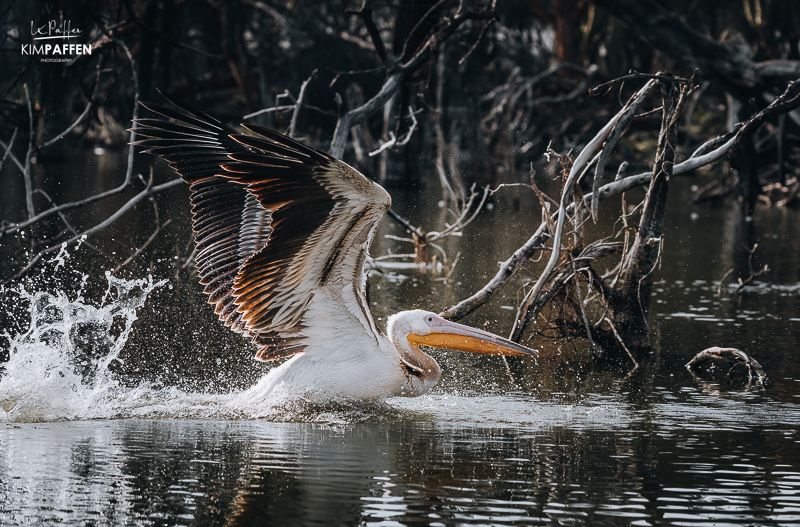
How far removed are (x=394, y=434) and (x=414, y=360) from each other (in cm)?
75

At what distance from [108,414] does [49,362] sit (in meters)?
0.62

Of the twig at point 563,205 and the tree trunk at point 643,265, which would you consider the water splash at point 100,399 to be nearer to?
the twig at point 563,205

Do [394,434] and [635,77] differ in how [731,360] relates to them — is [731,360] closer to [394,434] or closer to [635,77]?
[635,77]

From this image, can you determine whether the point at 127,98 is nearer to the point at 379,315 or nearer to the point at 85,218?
the point at 85,218

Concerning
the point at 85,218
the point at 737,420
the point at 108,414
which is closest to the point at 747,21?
the point at 85,218

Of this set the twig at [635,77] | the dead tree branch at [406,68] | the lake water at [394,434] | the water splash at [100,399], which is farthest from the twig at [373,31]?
the water splash at [100,399]

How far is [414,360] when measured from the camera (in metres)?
5.71

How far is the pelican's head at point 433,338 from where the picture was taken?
5.76m

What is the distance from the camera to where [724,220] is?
15977 mm

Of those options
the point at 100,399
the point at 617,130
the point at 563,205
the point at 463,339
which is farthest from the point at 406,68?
the point at 100,399

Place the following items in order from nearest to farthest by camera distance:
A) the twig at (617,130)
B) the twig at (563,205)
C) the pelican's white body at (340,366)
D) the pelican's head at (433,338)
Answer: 1. the pelican's white body at (340,366)
2. the pelican's head at (433,338)
3. the twig at (563,205)
4. the twig at (617,130)
